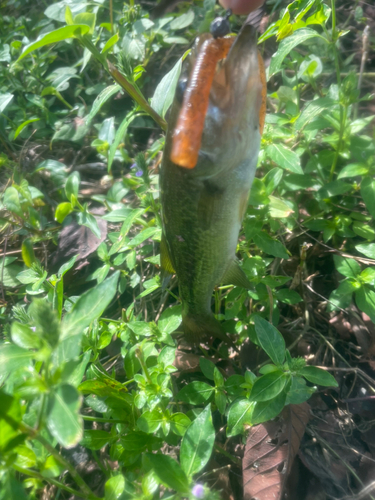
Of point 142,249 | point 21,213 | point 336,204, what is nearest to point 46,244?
point 21,213

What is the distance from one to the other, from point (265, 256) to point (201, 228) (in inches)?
34.4

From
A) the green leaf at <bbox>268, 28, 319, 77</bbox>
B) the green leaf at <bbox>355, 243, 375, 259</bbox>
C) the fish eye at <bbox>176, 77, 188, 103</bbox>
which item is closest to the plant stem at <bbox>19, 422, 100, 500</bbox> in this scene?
the fish eye at <bbox>176, 77, 188, 103</bbox>

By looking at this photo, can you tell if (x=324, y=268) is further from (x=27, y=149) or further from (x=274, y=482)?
(x=27, y=149)

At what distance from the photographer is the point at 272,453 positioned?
180 centimetres

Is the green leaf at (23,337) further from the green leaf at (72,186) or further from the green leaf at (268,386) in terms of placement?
the green leaf at (72,186)

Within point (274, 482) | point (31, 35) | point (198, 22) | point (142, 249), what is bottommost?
point (274, 482)

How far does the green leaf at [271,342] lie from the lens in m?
1.49

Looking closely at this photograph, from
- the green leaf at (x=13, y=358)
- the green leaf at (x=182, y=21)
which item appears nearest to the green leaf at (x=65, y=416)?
the green leaf at (x=13, y=358)

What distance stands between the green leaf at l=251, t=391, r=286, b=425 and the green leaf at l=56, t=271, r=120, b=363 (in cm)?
86

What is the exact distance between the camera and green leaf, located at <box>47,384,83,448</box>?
82cm

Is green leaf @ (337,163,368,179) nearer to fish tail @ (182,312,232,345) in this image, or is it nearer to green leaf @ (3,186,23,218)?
fish tail @ (182,312,232,345)

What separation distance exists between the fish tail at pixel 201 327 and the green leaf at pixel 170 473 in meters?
0.81

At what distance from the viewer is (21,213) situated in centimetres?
265

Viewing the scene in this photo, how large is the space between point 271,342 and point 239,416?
1.19 feet
